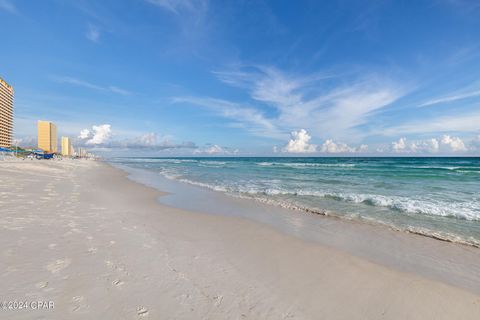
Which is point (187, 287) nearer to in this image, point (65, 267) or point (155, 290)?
point (155, 290)

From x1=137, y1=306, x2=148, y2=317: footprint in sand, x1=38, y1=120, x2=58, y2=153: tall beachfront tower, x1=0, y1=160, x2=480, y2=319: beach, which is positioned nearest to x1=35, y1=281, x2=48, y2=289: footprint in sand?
x1=0, y1=160, x2=480, y2=319: beach

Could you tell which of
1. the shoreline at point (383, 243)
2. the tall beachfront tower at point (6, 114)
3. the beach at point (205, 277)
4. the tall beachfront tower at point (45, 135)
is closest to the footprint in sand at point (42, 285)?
the beach at point (205, 277)

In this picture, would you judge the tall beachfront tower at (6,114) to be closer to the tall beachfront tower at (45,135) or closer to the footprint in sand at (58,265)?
the tall beachfront tower at (45,135)

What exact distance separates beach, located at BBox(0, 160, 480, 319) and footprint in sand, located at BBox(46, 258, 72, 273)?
13 mm

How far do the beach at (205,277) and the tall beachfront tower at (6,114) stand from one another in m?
96.9

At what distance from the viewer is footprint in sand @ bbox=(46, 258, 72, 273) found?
139 inches

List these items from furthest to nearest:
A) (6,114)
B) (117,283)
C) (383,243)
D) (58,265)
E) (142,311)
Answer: (6,114), (383,243), (58,265), (117,283), (142,311)

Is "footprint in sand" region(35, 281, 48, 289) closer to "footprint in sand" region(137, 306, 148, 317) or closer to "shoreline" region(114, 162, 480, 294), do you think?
"footprint in sand" region(137, 306, 148, 317)

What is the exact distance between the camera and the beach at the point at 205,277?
2879mm

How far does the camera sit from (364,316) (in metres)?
2.97

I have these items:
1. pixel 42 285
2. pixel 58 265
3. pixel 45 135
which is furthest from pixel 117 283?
pixel 45 135

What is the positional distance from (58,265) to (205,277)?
8.31ft

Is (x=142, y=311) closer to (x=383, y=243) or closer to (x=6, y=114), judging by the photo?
(x=383, y=243)

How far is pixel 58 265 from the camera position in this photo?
367cm
